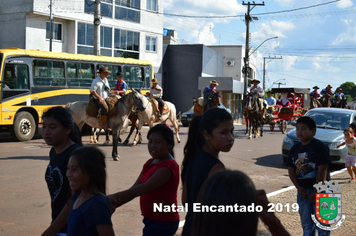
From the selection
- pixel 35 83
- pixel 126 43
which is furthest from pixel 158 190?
pixel 126 43

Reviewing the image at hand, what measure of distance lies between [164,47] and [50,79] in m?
27.5

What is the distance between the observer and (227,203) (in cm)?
203

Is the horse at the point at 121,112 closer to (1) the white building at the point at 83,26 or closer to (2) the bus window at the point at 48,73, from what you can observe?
(2) the bus window at the point at 48,73

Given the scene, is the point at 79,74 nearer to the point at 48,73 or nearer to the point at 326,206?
the point at 48,73

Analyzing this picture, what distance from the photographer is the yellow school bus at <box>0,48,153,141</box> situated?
61.6 ft

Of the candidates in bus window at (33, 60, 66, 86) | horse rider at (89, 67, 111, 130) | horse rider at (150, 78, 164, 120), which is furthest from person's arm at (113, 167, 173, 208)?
bus window at (33, 60, 66, 86)

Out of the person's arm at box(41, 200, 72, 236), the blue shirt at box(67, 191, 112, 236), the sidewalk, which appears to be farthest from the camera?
the sidewalk

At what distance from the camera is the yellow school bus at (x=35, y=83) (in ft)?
61.6

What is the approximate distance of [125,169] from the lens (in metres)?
12.1

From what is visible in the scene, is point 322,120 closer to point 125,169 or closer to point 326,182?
point 125,169

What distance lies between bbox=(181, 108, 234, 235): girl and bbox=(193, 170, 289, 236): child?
117 centimetres

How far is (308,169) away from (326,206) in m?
0.45

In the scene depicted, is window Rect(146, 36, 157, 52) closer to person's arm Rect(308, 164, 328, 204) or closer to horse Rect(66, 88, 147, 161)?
horse Rect(66, 88, 147, 161)

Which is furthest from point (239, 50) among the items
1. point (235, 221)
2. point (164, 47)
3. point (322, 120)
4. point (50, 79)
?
point (235, 221)
